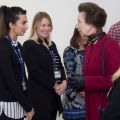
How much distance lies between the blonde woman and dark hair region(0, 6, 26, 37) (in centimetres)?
36

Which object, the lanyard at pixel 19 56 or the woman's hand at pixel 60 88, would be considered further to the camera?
the woman's hand at pixel 60 88

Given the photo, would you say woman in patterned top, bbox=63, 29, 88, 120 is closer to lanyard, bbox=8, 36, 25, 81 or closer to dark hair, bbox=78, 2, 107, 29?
lanyard, bbox=8, 36, 25, 81

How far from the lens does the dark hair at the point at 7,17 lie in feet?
8.00

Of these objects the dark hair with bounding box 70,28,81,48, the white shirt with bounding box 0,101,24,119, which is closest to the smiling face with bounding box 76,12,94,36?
the white shirt with bounding box 0,101,24,119

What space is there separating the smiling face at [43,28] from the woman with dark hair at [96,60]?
87 cm

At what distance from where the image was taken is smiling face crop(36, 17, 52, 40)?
3.02 metres

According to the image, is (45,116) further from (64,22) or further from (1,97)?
(64,22)

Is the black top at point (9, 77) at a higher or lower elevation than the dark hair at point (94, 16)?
lower

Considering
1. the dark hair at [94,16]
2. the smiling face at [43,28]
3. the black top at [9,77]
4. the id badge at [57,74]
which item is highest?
the dark hair at [94,16]

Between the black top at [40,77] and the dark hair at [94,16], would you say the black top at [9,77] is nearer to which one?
the black top at [40,77]

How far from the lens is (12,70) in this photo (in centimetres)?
232

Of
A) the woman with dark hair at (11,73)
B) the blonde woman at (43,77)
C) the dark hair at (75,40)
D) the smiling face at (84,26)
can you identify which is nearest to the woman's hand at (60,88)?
the blonde woman at (43,77)

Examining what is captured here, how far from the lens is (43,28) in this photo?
3.02 m

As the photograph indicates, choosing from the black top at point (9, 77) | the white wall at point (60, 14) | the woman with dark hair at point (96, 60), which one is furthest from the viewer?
the white wall at point (60, 14)
